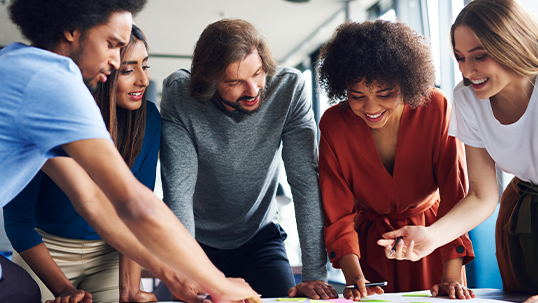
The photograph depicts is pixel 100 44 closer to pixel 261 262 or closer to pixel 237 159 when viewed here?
pixel 237 159

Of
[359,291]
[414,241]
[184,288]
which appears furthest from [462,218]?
[184,288]

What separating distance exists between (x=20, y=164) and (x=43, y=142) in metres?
0.13

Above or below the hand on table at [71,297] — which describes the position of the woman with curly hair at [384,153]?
above

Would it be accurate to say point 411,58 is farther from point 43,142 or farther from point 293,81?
point 43,142

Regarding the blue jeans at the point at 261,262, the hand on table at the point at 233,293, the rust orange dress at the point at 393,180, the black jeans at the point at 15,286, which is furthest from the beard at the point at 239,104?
the black jeans at the point at 15,286

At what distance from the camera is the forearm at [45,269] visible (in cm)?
128

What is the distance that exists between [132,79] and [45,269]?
0.64 m

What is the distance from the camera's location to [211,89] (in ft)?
5.00

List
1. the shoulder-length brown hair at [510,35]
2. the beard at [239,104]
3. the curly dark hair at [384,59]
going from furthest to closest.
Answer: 1. the beard at [239,104]
2. the curly dark hair at [384,59]
3. the shoulder-length brown hair at [510,35]

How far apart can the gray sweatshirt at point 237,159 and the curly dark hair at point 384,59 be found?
215mm

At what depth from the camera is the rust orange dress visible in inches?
57.3

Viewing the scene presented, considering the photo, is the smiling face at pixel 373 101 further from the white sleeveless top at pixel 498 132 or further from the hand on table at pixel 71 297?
the hand on table at pixel 71 297

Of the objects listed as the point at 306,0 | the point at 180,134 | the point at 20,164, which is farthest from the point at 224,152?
the point at 306,0

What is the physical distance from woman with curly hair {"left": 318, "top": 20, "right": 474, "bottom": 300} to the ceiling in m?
2.94
